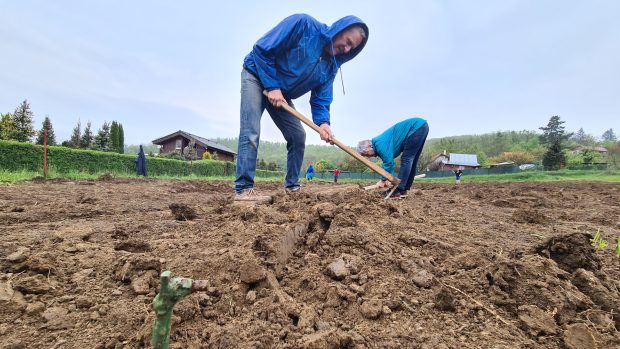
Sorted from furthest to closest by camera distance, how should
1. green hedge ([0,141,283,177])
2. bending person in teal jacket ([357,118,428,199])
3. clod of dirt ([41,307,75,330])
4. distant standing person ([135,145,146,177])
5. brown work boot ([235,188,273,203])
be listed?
distant standing person ([135,145,146,177]), green hedge ([0,141,283,177]), bending person in teal jacket ([357,118,428,199]), brown work boot ([235,188,273,203]), clod of dirt ([41,307,75,330])

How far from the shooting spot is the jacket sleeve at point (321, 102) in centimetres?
353

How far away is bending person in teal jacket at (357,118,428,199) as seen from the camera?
→ 4500 millimetres

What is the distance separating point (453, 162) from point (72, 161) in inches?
2296

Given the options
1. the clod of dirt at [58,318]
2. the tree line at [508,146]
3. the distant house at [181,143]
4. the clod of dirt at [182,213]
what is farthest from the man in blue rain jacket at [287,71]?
the tree line at [508,146]

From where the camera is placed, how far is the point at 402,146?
186 inches

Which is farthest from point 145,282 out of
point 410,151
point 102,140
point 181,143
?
point 181,143

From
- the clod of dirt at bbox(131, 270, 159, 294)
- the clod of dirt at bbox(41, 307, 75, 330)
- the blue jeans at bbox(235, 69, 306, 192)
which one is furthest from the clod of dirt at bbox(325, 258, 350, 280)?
the blue jeans at bbox(235, 69, 306, 192)

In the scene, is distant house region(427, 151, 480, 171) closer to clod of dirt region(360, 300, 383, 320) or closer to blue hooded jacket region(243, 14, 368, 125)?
blue hooded jacket region(243, 14, 368, 125)

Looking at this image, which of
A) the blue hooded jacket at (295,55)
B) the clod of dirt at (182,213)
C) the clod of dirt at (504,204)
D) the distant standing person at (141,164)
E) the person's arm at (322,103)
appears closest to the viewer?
the clod of dirt at (182,213)

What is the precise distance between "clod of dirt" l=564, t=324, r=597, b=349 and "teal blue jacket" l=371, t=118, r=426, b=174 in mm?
3708

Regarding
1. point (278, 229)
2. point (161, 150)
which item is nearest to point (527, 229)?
point (278, 229)

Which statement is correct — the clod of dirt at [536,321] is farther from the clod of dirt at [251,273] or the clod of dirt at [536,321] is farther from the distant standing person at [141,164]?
the distant standing person at [141,164]

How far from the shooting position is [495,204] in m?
4.55

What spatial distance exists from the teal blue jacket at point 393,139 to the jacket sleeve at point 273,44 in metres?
2.27
